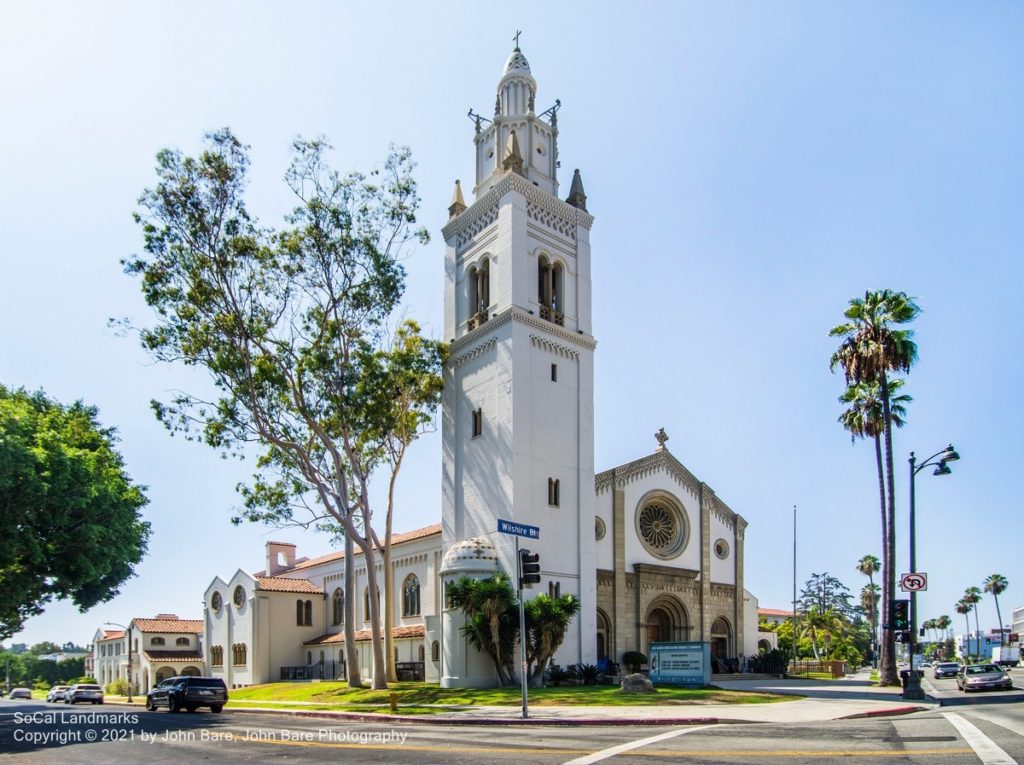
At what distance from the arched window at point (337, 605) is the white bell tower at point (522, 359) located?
686 inches

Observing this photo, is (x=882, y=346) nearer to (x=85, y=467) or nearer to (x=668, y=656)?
(x=668, y=656)

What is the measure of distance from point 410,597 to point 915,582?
84.1 ft

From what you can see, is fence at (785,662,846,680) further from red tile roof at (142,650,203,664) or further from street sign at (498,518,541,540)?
red tile roof at (142,650,203,664)

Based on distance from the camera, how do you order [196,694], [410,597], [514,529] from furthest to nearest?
1. [410,597]
2. [196,694]
3. [514,529]

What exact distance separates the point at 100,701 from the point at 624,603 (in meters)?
28.9

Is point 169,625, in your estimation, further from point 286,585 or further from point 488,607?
point 488,607

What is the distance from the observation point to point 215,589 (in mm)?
58000

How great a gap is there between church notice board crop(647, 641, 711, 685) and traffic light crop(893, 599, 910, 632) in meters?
6.23

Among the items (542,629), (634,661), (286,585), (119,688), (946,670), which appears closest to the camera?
(542,629)

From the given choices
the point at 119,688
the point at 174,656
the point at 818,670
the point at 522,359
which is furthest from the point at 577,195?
the point at 119,688

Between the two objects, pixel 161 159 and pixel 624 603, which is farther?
pixel 624 603

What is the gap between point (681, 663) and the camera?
3055cm

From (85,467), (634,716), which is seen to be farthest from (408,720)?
(85,467)

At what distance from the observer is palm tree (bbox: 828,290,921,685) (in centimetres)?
3569
